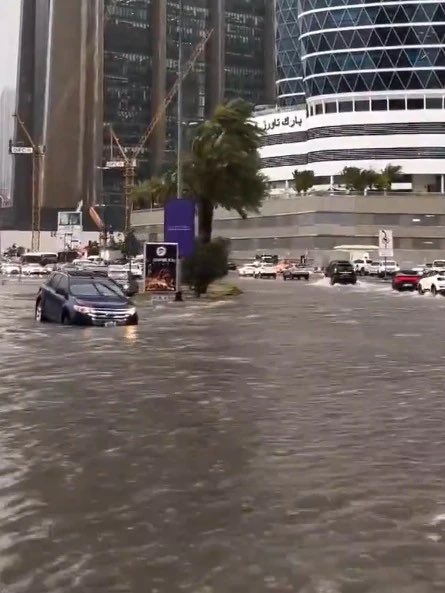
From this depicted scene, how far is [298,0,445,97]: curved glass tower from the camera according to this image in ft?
396

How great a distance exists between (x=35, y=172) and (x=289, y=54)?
143 feet

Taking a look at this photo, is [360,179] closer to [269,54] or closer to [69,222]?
[69,222]

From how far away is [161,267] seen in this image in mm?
41250

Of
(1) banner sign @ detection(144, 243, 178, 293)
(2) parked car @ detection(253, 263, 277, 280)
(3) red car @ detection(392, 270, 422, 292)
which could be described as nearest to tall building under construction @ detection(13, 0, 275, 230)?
(2) parked car @ detection(253, 263, 277, 280)

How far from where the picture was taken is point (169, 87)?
574 ft

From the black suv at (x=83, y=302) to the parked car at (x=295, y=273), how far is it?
54.6m

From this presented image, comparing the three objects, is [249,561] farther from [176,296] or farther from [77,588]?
[176,296]

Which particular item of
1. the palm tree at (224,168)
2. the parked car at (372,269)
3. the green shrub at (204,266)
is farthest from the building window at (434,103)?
the green shrub at (204,266)

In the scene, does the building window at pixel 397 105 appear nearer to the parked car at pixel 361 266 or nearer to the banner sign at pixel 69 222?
the parked car at pixel 361 266

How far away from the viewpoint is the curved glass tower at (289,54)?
148500 millimetres

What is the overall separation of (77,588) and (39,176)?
15877 cm

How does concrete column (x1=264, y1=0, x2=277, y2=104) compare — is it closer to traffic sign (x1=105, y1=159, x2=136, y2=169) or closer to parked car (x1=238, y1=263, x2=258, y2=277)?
traffic sign (x1=105, y1=159, x2=136, y2=169)

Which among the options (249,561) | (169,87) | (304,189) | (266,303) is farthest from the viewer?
(169,87)

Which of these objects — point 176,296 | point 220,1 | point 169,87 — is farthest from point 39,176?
point 176,296
